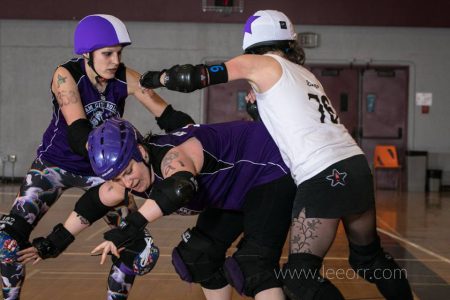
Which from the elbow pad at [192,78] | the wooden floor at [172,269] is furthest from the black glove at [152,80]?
the wooden floor at [172,269]

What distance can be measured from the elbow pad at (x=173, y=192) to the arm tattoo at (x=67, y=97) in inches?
42.0

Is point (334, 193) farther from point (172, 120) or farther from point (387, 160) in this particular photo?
point (387, 160)

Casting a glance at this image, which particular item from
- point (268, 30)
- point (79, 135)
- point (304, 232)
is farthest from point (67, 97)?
point (304, 232)

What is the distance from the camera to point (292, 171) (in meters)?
3.21

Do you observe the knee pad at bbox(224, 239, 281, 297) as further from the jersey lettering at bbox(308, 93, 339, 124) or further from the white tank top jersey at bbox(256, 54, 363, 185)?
the jersey lettering at bbox(308, 93, 339, 124)

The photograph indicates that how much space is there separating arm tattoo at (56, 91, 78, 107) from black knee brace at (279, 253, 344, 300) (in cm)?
142

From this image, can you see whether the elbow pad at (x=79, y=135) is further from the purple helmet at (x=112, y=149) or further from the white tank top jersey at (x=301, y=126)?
the white tank top jersey at (x=301, y=126)

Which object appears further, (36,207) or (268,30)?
(36,207)

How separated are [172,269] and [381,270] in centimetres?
252

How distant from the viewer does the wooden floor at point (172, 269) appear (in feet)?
15.6

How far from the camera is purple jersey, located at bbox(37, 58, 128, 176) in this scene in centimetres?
381

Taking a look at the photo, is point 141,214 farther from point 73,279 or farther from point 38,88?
point 38,88

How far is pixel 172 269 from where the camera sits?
560 centimetres

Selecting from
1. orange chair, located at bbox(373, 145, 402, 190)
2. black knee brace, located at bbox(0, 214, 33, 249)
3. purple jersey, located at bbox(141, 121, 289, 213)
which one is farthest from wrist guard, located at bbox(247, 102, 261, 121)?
orange chair, located at bbox(373, 145, 402, 190)
